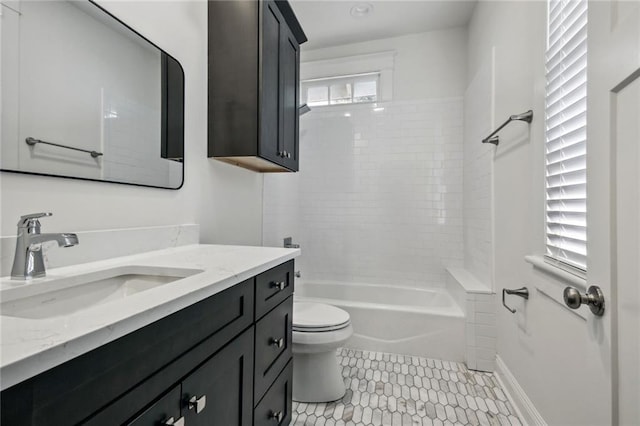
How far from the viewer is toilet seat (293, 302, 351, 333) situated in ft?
5.57

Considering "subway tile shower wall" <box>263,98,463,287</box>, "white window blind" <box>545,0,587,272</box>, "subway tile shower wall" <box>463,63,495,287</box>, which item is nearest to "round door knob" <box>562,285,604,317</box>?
"white window blind" <box>545,0,587,272</box>

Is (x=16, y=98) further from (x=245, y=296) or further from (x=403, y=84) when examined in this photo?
(x=403, y=84)

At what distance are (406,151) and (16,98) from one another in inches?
107

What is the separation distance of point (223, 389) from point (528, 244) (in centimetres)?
153

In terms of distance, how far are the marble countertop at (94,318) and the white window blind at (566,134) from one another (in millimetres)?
1115

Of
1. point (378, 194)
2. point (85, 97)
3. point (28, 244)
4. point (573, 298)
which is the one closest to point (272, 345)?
point (28, 244)

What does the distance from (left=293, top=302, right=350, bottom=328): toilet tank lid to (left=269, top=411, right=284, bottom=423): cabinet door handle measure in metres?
0.46

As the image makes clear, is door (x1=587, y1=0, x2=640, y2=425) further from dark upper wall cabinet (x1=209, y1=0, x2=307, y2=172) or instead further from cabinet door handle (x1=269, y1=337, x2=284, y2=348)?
dark upper wall cabinet (x1=209, y1=0, x2=307, y2=172)

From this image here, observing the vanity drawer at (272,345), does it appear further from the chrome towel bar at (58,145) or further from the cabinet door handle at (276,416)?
the chrome towel bar at (58,145)

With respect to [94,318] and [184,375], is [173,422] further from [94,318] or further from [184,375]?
[94,318]

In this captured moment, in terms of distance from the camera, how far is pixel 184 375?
→ 0.70 metres

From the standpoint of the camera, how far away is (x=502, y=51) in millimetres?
1908

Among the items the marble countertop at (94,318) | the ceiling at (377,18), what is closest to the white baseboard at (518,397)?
the marble countertop at (94,318)

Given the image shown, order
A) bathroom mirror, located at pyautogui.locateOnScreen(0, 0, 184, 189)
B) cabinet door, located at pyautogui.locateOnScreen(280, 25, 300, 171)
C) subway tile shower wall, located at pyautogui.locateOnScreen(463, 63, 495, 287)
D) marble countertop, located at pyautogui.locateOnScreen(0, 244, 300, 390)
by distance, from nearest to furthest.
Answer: marble countertop, located at pyautogui.locateOnScreen(0, 244, 300, 390)
bathroom mirror, located at pyautogui.locateOnScreen(0, 0, 184, 189)
cabinet door, located at pyautogui.locateOnScreen(280, 25, 300, 171)
subway tile shower wall, located at pyautogui.locateOnScreen(463, 63, 495, 287)
